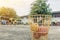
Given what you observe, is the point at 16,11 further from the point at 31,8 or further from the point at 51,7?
the point at 51,7

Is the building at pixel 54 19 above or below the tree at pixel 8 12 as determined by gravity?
below

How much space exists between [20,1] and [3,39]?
265cm

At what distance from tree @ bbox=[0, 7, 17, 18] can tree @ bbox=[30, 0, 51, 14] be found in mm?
531

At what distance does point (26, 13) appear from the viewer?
595 cm

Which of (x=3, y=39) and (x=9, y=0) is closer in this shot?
(x=3, y=39)

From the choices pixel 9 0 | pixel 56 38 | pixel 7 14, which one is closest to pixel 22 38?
pixel 56 38

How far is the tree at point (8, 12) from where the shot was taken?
5662mm

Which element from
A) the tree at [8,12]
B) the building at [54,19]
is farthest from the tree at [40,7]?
the tree at [8,12]

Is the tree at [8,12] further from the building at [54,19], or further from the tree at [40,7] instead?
the tree at [40,7]

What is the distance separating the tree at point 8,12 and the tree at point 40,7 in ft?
1.74

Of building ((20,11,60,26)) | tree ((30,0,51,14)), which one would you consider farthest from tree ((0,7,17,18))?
tree ((30,0,51,14))

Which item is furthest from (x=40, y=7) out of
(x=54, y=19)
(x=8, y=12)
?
(x=8, y=12)

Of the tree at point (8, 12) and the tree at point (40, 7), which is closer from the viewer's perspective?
the tree at point (8, 12)

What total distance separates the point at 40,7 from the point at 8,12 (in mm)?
915
